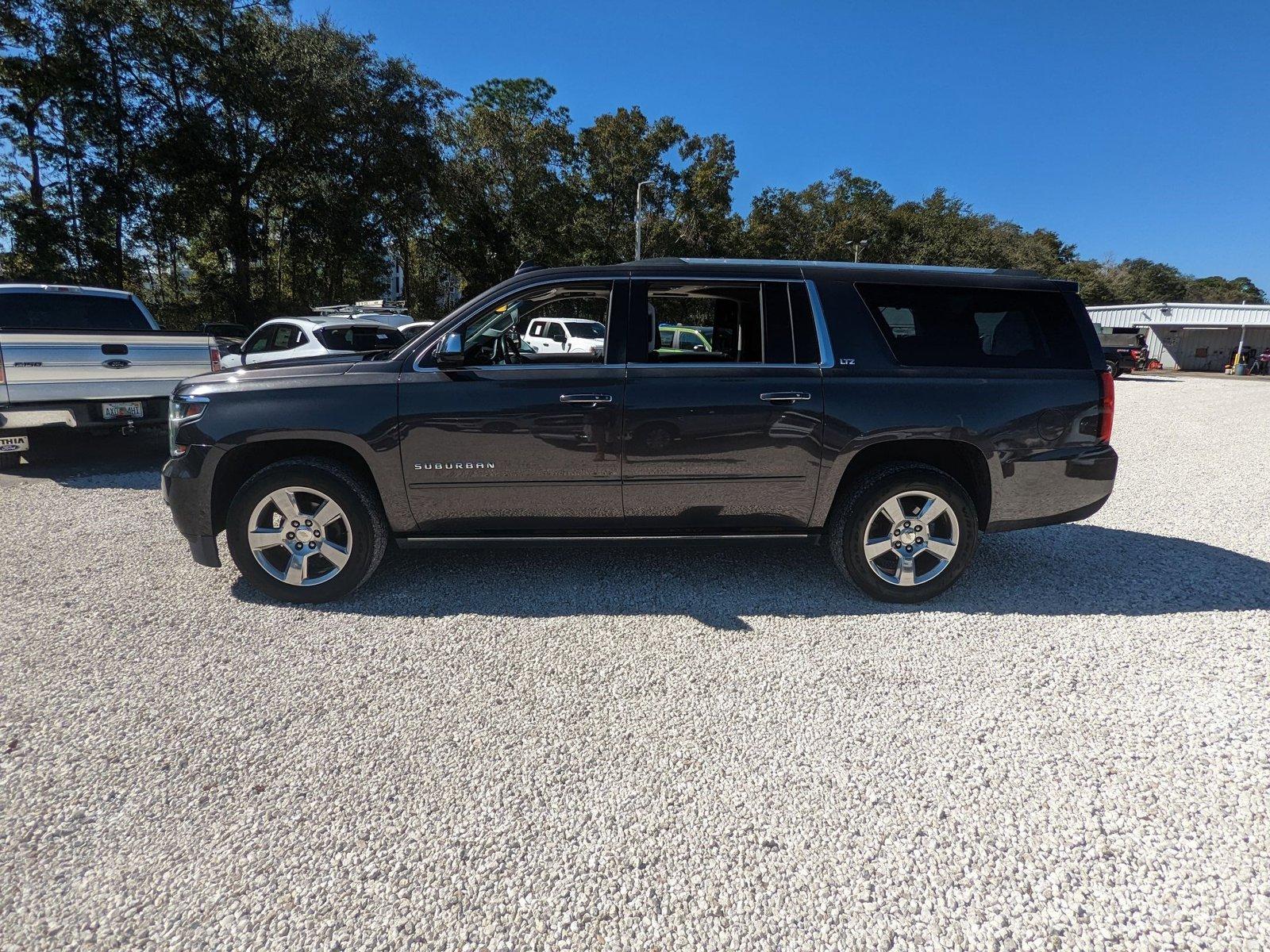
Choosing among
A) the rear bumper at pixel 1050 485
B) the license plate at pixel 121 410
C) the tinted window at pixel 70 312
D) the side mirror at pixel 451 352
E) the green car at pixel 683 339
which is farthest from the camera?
the tinted window at pixel 70 312

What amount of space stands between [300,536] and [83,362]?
4501 mm

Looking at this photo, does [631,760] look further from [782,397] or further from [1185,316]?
[1185,316]

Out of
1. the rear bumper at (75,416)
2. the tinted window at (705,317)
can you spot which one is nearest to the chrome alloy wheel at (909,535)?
the tinted window at (705,317)

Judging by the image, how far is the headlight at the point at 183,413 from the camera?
3.55 m

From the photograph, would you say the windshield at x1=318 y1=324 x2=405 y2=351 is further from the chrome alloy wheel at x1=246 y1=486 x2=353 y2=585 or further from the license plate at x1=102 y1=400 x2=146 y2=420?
the chrome alloy wheel at x1=246 y1=486 x2=353 y2=585

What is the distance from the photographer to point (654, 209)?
112 ft

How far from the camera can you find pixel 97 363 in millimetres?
6305

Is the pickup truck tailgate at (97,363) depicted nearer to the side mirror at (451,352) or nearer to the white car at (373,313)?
the side mirror at (451,352)

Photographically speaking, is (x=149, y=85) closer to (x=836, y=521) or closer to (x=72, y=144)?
(x=72, y=144)

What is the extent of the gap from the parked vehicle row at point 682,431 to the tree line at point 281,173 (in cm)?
2143

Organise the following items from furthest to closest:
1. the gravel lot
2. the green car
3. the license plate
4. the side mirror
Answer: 1. the license plate
2. the green car
3. the side mirror
4. the gravel lot

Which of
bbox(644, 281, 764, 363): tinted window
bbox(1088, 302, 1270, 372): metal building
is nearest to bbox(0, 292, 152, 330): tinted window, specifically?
bbox(644, 281, 764, 363): tinted window

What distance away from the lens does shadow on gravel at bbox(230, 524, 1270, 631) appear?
12.2 feet

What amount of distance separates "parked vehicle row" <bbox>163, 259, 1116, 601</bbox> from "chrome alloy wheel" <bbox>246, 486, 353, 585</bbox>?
0.5 inches
